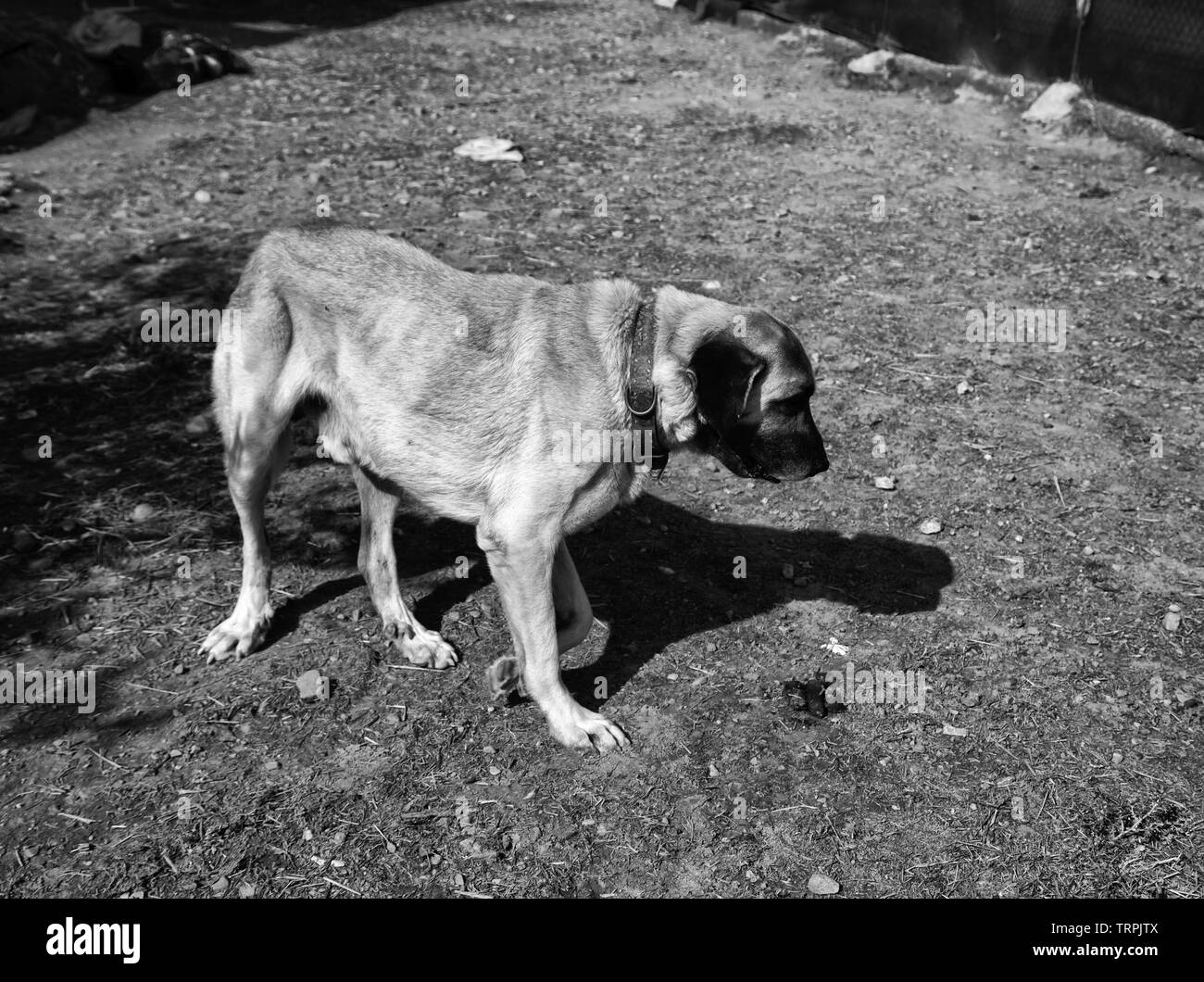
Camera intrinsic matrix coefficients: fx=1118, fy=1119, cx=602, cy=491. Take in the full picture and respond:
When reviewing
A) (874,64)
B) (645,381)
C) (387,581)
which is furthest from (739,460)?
(874,64)

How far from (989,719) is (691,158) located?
7643 mm

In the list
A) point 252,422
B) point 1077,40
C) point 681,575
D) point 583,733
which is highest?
A: point 1077,40

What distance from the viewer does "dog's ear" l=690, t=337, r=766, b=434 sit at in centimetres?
429

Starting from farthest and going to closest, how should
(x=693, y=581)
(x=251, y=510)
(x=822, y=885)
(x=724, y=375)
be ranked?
(x=693, y=581) < (x=251, y=510) < (x=724, y=375) < (x=822, y=885)

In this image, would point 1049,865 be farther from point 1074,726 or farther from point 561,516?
point 561,516

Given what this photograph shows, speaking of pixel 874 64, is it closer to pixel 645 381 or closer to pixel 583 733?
pixel 645 381

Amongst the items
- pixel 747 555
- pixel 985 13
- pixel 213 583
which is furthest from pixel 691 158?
pixel 213 583

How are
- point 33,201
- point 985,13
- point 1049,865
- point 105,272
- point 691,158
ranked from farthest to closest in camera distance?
point 985,13
point 691,158
point 33,201
point 105,272
point 1049,865

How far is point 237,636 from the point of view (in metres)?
5.03

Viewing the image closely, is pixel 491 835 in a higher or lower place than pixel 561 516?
lower

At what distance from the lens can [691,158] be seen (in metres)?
11.0

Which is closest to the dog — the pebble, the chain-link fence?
the pebble

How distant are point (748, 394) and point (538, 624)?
1238 mm

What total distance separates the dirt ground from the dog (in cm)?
49
